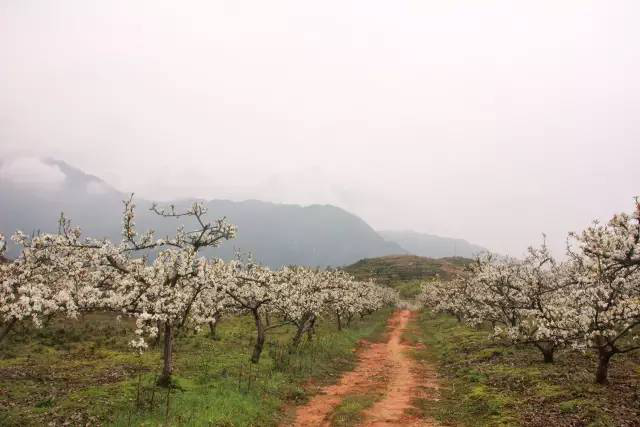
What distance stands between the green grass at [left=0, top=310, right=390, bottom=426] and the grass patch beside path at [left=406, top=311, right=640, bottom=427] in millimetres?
8237

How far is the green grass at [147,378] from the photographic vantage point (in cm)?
1773

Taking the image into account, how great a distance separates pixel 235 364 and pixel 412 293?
126776 millimetres

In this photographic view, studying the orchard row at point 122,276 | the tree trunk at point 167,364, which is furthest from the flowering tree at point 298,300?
the tree trunk at point 167,364

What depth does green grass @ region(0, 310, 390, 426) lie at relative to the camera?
1773 cm

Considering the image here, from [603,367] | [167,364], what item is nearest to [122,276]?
[167,364]

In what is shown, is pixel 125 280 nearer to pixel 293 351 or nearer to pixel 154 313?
pixel 154 313

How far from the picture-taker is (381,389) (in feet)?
87.0

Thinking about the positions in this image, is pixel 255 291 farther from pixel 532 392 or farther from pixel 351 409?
pixel 532 392

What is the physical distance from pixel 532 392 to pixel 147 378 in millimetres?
20433

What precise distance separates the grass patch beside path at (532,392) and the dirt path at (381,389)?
1338 mm

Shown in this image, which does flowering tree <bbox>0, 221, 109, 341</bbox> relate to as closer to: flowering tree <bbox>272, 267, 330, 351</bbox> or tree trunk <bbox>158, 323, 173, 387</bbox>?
tree trunk <bbox>158, 323, 173, 387</bbox>

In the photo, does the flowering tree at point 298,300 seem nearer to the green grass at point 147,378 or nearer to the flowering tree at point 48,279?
the green grass at point 147,378

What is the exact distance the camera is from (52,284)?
21031 millimetres

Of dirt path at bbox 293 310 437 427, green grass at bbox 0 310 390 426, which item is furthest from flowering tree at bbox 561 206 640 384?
green grass at bbox 0 310 390 426
